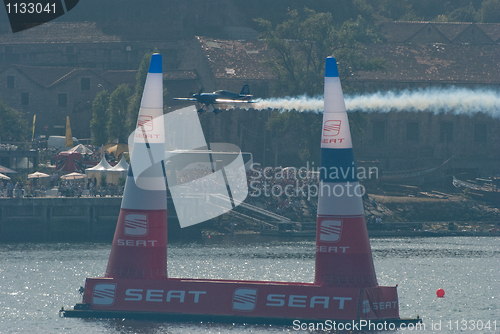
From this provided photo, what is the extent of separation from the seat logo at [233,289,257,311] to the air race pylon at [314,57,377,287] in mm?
2132

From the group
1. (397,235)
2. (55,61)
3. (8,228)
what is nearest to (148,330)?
(8,228)

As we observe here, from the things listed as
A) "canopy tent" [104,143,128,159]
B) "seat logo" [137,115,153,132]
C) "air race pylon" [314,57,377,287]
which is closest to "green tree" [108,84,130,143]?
"canopy tent" [104,143,128,159]

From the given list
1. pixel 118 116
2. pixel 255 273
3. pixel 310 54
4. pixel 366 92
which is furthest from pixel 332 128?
pixel 366 92

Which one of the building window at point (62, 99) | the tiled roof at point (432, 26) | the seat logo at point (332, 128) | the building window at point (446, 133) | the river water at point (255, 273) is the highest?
the tiled roof at point (432, 26)

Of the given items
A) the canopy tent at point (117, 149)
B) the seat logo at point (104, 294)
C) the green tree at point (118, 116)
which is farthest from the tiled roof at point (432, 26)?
the seat logo at point (104, 294)

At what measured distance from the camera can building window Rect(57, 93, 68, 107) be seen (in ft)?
318

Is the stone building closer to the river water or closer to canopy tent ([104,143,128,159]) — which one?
canopy tent ([104,143,128,159])

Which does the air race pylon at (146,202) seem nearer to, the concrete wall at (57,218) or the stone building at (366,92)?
the concrete wall at (57,218)

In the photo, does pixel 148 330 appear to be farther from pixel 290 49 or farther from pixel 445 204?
pixel 290 49

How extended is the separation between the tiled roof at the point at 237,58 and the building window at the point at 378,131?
42.6 ft

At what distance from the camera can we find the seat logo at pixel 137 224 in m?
27.5

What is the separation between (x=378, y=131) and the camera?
283 ft

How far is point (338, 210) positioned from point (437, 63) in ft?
212

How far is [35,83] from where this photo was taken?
96625 millimetres
